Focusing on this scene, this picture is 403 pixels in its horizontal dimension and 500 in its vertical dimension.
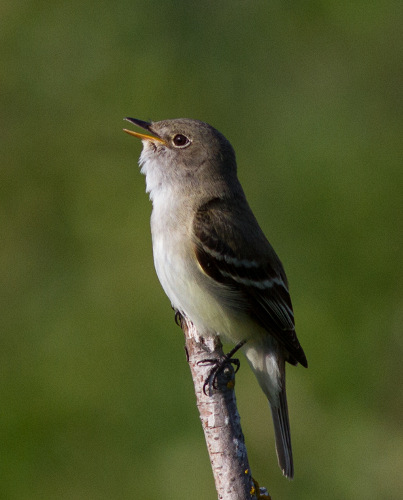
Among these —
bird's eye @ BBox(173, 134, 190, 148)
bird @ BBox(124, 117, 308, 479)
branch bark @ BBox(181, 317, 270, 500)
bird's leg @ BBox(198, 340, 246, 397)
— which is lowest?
branch bark @ BBox(181, 317, 270, 500)

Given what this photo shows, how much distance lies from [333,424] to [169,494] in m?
1.28

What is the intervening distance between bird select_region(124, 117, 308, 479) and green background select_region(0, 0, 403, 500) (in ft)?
4.44

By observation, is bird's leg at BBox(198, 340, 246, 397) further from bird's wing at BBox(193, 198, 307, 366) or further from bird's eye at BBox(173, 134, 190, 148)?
bird's eye at BBox(173, 134, 190, 148)

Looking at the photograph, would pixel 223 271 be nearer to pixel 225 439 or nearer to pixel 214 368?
pixel 214 368

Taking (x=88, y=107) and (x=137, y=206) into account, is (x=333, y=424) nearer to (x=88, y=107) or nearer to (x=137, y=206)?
(x=137, y=206)

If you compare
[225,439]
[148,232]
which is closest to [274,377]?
[225,439]

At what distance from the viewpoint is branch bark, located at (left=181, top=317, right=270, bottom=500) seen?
403cm

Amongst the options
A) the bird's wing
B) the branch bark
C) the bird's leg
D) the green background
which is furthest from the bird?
the green background

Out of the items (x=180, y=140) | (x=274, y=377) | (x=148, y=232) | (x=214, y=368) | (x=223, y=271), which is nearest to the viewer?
(x=214, y=368)

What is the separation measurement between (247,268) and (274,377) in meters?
0.68

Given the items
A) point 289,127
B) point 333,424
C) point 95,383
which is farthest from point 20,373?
point 289,127

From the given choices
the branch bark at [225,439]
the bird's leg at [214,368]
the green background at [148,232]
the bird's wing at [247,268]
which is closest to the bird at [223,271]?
the bird's wing at [247,268]

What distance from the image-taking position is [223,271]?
527cm

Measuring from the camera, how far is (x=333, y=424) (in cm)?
689
